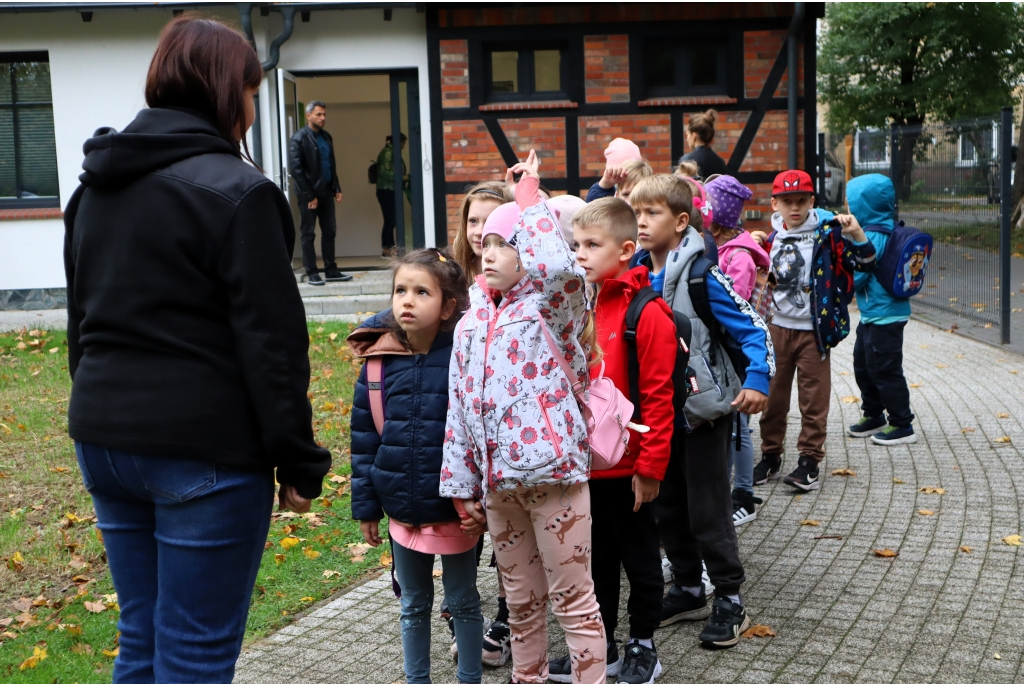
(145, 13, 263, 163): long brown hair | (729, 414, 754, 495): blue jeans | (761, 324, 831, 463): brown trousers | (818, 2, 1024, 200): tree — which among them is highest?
(818, 2, 1024, 200): tree

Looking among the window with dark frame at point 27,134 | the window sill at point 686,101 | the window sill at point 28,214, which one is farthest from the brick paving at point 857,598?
the window with dark frame at point 27,134

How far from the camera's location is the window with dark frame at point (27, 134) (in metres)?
13.4

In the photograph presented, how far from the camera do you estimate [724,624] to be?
394cm

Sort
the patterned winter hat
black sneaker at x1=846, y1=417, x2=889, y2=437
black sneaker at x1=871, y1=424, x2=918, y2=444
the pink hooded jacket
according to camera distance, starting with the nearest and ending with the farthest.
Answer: the pink hooded jacket
the patterned winter hat
black sneaker at x1=871, y1=424, x2=918, y2=444
black sneaker at x1=846, y1=417, x2=889, y2=437

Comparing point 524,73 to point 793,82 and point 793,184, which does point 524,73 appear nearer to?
point 793,82

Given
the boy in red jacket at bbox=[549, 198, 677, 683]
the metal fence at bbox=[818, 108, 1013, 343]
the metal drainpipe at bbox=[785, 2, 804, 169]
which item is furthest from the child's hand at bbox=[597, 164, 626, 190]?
the metal drainpipe at bbox=[785, 2, 804, 169]

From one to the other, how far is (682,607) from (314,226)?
9.80m

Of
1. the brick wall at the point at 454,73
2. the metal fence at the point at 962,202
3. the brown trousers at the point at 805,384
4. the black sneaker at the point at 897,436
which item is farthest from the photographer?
the brick wall at the point at 454,73

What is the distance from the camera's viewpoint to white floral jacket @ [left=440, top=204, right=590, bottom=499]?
9.55ft

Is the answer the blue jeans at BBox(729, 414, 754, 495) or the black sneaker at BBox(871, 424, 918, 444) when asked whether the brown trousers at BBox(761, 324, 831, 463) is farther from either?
the black sneaker at BBox(871, 424, 918, 444)

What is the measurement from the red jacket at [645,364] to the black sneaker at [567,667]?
66cm

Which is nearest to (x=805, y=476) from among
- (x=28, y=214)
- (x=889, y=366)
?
(x=889, y=366)

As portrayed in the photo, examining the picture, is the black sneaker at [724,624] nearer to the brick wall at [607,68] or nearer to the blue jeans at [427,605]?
the blue jeans at [427,605]

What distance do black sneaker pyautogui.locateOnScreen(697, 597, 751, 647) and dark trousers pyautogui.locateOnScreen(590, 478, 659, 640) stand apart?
362mm
